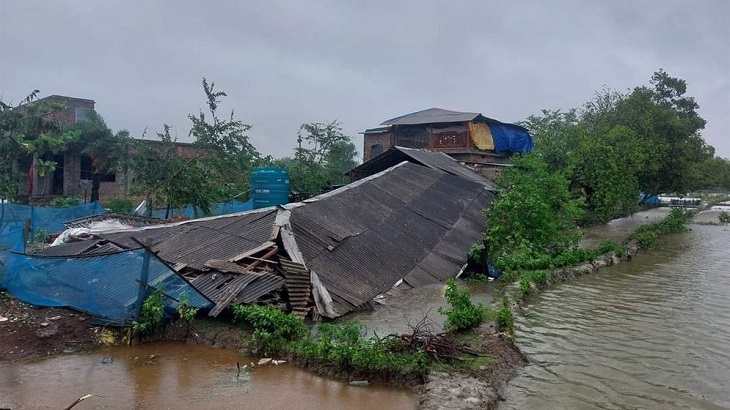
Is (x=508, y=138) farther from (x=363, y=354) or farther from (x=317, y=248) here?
(x=363, y=354)

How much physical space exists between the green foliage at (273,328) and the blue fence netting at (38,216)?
8.44 meters

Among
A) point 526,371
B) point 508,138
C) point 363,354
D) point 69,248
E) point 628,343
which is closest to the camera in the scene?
point 363,354

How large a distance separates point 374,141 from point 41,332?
1079 inches

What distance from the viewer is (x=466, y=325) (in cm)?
883

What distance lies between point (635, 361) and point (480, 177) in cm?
1724

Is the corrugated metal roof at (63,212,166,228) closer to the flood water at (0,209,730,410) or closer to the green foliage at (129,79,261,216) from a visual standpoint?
the green foliage at (129,79,261,216)

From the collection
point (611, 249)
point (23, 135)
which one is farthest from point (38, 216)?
point (611, 249)

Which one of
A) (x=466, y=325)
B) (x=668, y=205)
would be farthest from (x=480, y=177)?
(x=668, y=205)

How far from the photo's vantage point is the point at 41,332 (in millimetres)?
8211

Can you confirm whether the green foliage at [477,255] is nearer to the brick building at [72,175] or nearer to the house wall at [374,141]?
the brick building at [72,175]

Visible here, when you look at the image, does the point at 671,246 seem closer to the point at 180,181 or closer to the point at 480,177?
the point at 480,177

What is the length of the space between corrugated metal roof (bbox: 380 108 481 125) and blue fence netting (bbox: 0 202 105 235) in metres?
19.0

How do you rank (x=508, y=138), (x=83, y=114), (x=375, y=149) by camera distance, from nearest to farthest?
(x=83, y=114) → (x=508, y=138) → (x=375, y=149)

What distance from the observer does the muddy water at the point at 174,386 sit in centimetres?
632
